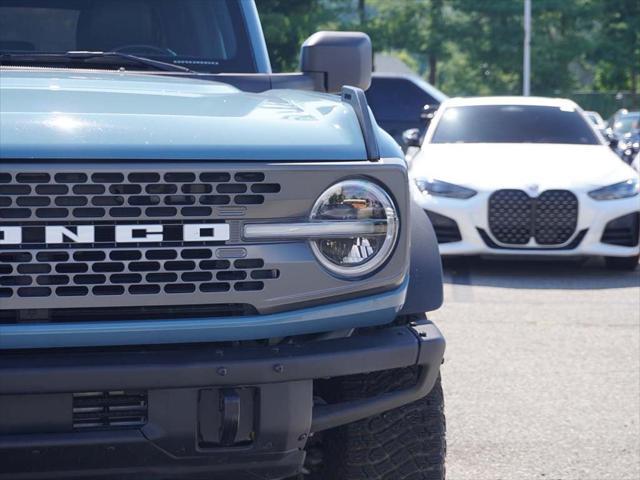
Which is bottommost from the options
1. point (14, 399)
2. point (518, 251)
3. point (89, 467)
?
point (518, 251)

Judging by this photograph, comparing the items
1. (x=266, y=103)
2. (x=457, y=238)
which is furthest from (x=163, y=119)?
(x=457, y=238)

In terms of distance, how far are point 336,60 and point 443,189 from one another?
597 cm

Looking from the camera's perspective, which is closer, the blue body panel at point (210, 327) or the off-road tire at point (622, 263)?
the blue body panel at point (210, 327)

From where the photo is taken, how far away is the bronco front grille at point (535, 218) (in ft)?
32.6

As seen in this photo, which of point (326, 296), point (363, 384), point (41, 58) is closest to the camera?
point (326, 296)

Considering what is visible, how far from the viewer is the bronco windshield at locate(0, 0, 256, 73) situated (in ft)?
15.5

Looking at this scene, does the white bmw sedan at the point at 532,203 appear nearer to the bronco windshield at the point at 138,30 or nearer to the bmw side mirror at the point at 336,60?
the bronco windshield at the point at 138,30

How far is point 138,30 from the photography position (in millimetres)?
4855

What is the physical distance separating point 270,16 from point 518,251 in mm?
19517

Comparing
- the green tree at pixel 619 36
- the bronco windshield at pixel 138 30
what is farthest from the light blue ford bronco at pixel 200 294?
the green tree at pixel 619 36

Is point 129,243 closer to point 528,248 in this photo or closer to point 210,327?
point 210,327

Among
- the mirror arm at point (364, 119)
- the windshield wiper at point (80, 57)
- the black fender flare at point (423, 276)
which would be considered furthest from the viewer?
the windshield wiper at point (80, 57)

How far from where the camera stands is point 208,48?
4.88 metres

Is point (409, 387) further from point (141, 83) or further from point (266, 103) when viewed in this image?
point (141, 83)
